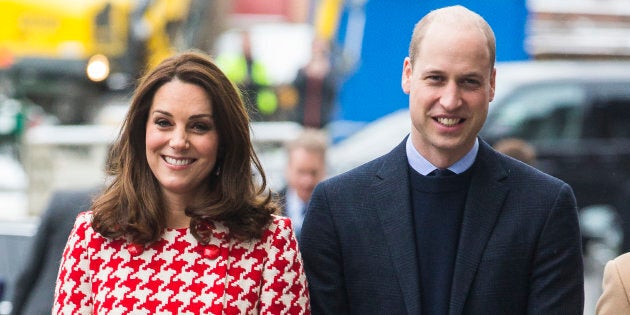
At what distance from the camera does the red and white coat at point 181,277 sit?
3.94 metres

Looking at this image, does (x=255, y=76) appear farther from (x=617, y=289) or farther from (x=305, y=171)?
(x=617, y=289)

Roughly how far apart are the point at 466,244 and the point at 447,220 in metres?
0.11

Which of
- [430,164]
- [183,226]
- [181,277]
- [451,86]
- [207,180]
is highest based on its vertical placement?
[451,86]

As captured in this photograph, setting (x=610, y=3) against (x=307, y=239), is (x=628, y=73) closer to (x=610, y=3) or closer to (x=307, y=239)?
(x=610, y=3)

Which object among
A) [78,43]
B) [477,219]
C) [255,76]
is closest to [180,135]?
[477,219]

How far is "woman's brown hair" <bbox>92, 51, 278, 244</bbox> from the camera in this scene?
402cm

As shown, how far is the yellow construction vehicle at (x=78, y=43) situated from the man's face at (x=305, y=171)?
366 inches

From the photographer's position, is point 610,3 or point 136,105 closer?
point 136,105

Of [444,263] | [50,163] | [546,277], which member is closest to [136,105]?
[444,263]

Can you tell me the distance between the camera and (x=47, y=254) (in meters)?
5.62

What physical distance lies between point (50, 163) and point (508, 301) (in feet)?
28.3

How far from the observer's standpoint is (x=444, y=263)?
13.0 feet

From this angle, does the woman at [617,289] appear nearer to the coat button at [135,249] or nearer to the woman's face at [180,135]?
the woman's face at [180,135]

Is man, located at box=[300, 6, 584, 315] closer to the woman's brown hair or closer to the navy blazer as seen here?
the navy blazer
